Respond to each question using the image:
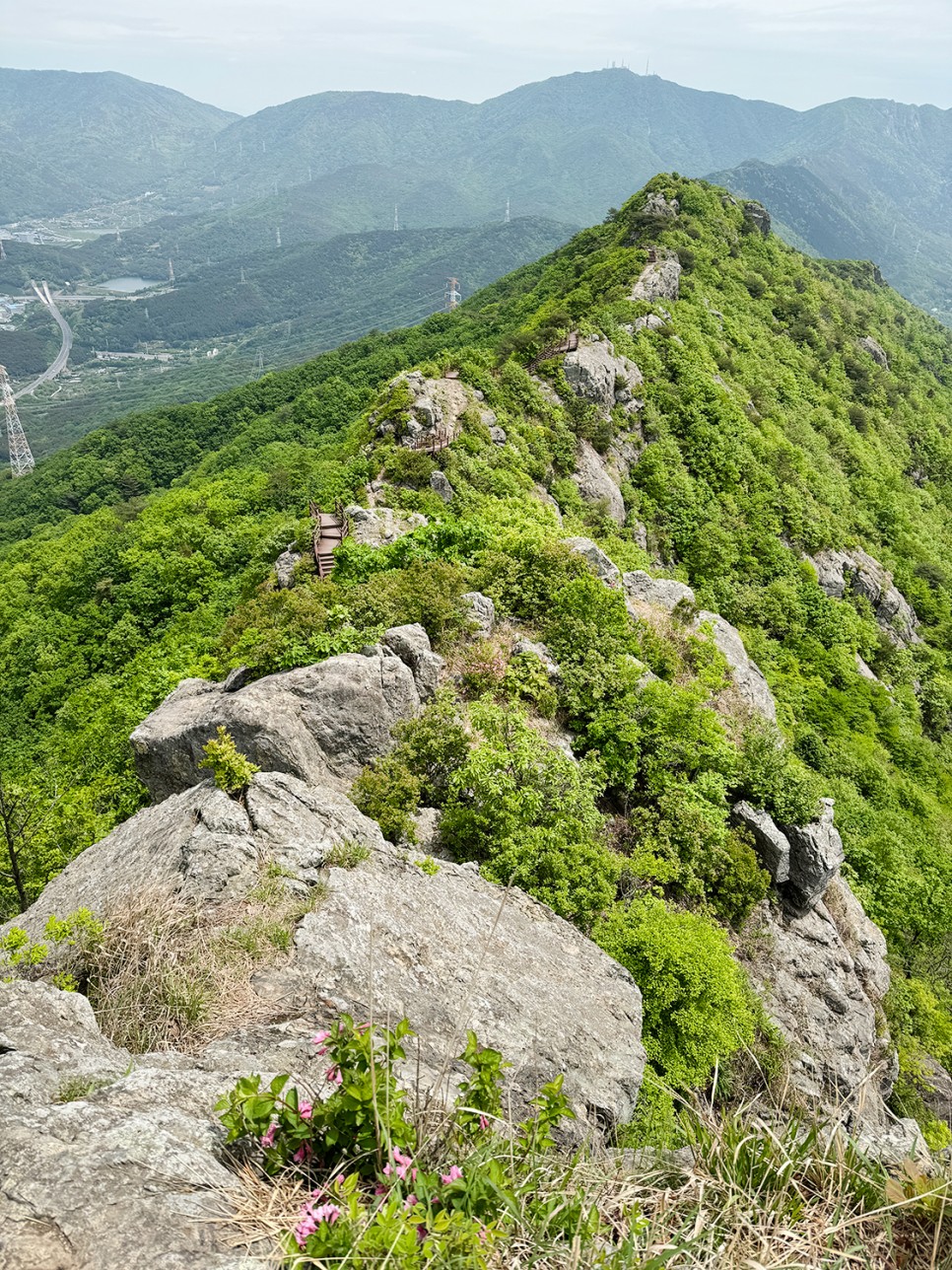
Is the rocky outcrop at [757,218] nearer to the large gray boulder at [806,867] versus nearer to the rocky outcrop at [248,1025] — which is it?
the large gray boulder at [806,867]

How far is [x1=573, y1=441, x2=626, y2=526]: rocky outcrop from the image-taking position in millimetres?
33562

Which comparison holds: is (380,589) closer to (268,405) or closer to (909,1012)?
(909,1012)

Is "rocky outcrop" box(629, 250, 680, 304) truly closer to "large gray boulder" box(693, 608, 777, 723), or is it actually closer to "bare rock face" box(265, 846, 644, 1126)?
"large gray boulder" box(693, 608, 777, 723)

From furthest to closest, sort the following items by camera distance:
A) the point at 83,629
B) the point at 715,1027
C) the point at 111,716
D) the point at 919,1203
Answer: the point at 83,629
the point at 111,716
the point at 715,1027
the point at 919,1203

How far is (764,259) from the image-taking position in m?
76.2

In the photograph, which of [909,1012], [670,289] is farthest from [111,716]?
[670,289]

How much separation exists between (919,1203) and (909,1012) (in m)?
20.0

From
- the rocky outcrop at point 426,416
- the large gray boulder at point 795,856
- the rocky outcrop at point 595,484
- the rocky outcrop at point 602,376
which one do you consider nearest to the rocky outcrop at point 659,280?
the rocky outcrop at point 602,376

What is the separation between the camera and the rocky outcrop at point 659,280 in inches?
2061

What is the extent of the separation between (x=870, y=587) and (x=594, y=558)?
96.7ft

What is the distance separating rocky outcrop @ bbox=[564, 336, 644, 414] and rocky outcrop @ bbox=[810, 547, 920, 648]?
14.2 metres

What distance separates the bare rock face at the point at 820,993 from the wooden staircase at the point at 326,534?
13.4 meters

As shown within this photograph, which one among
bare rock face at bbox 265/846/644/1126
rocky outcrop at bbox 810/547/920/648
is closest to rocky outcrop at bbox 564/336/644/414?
rocky outcrop at bbox 810/547/920/648

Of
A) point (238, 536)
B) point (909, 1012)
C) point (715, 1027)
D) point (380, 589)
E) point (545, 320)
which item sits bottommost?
point (909, 1012)
